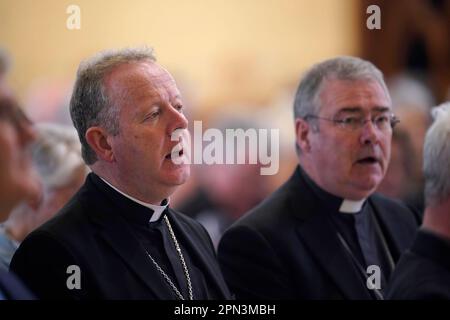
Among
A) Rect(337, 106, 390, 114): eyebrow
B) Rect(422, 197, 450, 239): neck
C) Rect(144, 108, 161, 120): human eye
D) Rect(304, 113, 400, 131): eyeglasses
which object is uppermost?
Rect(144, 108, 161, 120): human eye

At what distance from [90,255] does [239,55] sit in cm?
72

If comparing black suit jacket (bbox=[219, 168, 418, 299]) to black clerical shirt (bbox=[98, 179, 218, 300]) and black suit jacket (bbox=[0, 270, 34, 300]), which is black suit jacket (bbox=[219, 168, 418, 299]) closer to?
black clerical shirt (bbox=[98, 179, 218, 300])

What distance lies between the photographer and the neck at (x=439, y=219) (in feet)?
6.27

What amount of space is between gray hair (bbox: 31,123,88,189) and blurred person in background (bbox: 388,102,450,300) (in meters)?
0.90

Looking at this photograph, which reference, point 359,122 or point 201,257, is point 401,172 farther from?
point 201,257

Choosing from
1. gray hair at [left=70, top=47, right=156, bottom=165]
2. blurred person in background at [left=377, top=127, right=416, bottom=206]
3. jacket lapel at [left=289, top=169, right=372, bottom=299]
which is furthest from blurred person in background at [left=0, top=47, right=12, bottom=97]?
blurred person in background at [left=377, top=127, right=416, bottom=206]

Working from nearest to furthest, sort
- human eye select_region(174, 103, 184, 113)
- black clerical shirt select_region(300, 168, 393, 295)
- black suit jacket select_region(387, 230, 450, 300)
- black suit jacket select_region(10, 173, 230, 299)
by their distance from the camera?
black suit jacket select_region(387, 230, 450, 300) < black suit jacket select_region(10, 173, 230, 299) < human eye select_region(174, 103, 184, 113) < black clerical shirt select_region(300, 168, 393, 295)

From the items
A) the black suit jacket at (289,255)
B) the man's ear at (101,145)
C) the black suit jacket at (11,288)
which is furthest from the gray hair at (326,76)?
the black suit jacket at (11,288)

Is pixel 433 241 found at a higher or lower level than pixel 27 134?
lower

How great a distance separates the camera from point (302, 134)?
231 centimetres

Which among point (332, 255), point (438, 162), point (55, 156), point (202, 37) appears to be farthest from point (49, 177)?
point (438, 162)

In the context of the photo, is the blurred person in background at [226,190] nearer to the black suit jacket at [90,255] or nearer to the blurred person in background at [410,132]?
the black suit jacket at [90,255]

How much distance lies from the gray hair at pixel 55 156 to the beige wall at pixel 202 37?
0.13 meters

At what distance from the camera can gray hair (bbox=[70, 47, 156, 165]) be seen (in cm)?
203
